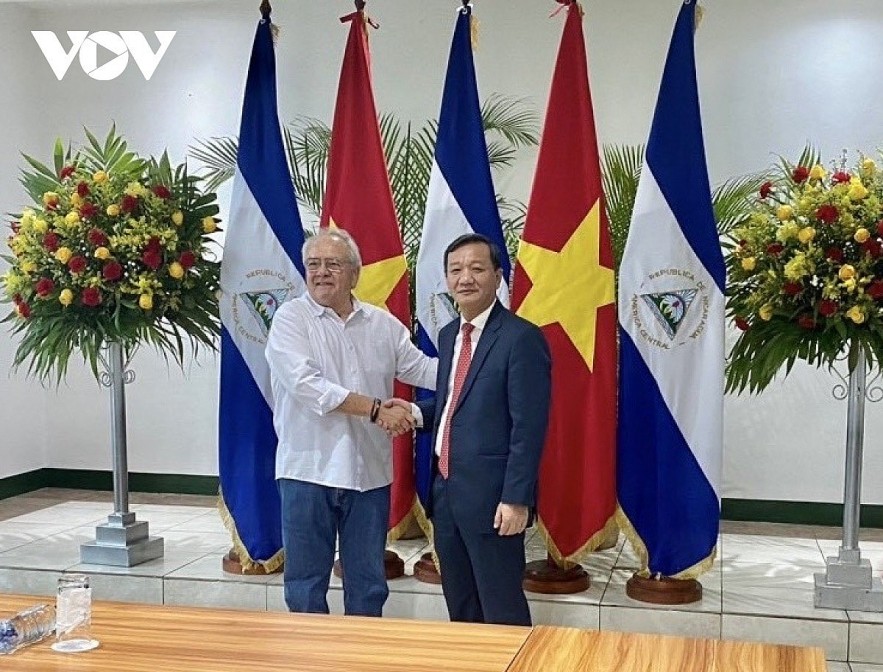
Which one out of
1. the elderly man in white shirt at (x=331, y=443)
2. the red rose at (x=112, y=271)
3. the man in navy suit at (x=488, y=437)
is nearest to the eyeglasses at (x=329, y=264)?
the elderly man in white shirt at (x=331, y=443)

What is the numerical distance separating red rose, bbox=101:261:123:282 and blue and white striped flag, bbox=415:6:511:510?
47.7 inches

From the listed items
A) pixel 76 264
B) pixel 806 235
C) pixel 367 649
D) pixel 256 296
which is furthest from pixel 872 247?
pixel 76 264

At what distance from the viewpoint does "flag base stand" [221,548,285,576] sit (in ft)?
→ 15.1

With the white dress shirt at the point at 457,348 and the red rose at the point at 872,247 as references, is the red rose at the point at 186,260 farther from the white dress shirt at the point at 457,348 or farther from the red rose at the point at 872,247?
the red rose at the point at 872,247

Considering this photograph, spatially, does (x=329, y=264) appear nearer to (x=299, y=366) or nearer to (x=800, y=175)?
(x=299, y=366)

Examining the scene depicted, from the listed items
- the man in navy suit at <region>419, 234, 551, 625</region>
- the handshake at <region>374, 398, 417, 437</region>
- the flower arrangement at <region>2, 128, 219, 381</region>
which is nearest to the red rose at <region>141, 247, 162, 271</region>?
the flower arrangement at <region>2, 128, 219, 381</region>

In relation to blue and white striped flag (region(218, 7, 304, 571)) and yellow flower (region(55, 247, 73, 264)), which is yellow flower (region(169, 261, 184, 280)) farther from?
yellow flower (region(55, 247, 73, 264))

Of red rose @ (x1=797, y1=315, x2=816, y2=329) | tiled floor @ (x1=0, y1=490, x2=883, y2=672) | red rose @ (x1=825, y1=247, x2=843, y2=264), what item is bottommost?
tiled floor @ (x1=0, y1=490, x2=883, y2=672)

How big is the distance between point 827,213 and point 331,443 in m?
1.88

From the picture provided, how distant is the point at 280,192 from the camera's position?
462 cm

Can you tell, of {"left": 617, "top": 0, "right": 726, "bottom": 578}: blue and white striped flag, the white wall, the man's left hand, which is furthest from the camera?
the white wall

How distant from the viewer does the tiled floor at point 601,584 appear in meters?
3.99

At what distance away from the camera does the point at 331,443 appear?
368 cm

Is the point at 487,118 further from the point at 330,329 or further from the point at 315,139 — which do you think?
the point at 330,329
